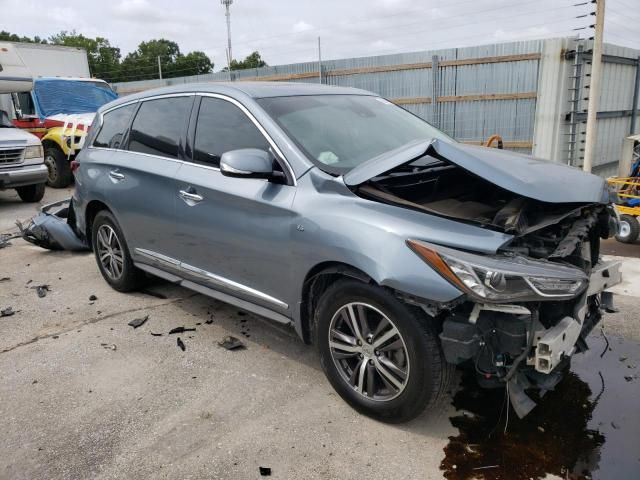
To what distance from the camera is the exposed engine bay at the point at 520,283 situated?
247 centimetres

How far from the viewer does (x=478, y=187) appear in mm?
3400

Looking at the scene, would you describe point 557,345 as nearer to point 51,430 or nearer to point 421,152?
point 421,152

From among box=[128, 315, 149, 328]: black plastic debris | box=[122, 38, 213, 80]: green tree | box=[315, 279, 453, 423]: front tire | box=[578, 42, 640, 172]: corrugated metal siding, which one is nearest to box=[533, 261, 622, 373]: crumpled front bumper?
box=[315, 279, 453, 423]: front tire

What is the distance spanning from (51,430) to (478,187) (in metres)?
2.89

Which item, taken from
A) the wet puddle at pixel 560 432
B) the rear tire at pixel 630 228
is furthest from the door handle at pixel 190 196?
the rear tire at pixel 630 228

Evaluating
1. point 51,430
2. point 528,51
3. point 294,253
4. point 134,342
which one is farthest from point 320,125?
point 528,51

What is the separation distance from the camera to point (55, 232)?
6445 millimetres

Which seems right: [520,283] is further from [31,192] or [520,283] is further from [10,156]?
[31,192]

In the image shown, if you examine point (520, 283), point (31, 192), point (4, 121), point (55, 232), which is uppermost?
point (4, 121)

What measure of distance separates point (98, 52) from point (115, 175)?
6919 cm

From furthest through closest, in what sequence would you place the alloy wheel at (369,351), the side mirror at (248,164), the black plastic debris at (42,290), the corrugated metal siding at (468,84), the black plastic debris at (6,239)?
1. the corrugated metal siding at (468,84)
2. the black plastic debris at (6,239)
3. the black plastic debris at (42,290)
4. the side mirror at (248,164)
5. the alloy wheel at (369,351)

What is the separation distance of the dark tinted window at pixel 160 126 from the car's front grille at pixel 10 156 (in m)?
6.46

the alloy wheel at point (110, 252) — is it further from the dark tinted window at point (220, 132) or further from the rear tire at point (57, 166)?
the rear tire at point (57, 166)

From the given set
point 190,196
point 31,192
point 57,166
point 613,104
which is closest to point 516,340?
point 190,196
